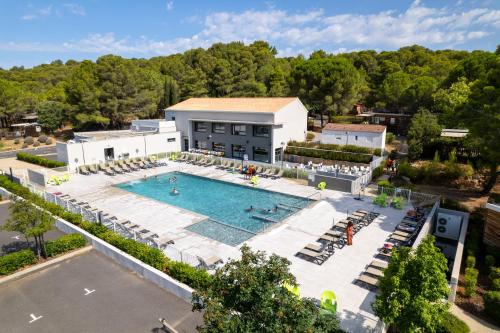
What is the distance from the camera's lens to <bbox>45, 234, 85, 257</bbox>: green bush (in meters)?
14.3

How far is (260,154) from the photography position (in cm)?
3331

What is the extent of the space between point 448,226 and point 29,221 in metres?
21.1

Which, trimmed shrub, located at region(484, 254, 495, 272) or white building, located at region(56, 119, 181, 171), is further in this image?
white building, located at region(56, 119, 181, 171)

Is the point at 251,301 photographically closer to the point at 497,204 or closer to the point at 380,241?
the point at 380,241

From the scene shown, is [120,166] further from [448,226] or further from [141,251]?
[448,226]

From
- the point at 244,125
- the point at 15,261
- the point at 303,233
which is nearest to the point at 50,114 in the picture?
the point at 244,125

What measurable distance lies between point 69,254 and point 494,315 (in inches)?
664

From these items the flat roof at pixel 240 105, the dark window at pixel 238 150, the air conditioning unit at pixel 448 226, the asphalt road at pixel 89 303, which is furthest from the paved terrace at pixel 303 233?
the flat roof at pixel 240 105

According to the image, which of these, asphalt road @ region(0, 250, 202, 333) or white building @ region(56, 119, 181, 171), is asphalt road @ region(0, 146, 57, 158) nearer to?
white building @ region(56, 119, 181, 171)

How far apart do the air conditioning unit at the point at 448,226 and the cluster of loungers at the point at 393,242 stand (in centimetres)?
92

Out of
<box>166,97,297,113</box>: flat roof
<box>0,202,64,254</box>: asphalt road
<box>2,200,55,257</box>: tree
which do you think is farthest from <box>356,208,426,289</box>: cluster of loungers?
<box>166,97,297,113</box>: flat roof

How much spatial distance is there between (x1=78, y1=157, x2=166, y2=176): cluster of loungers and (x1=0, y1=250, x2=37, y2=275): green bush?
17.0 meters

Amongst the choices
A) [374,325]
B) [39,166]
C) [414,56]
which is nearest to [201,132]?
[39,166]

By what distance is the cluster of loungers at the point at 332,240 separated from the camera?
47.0ft
